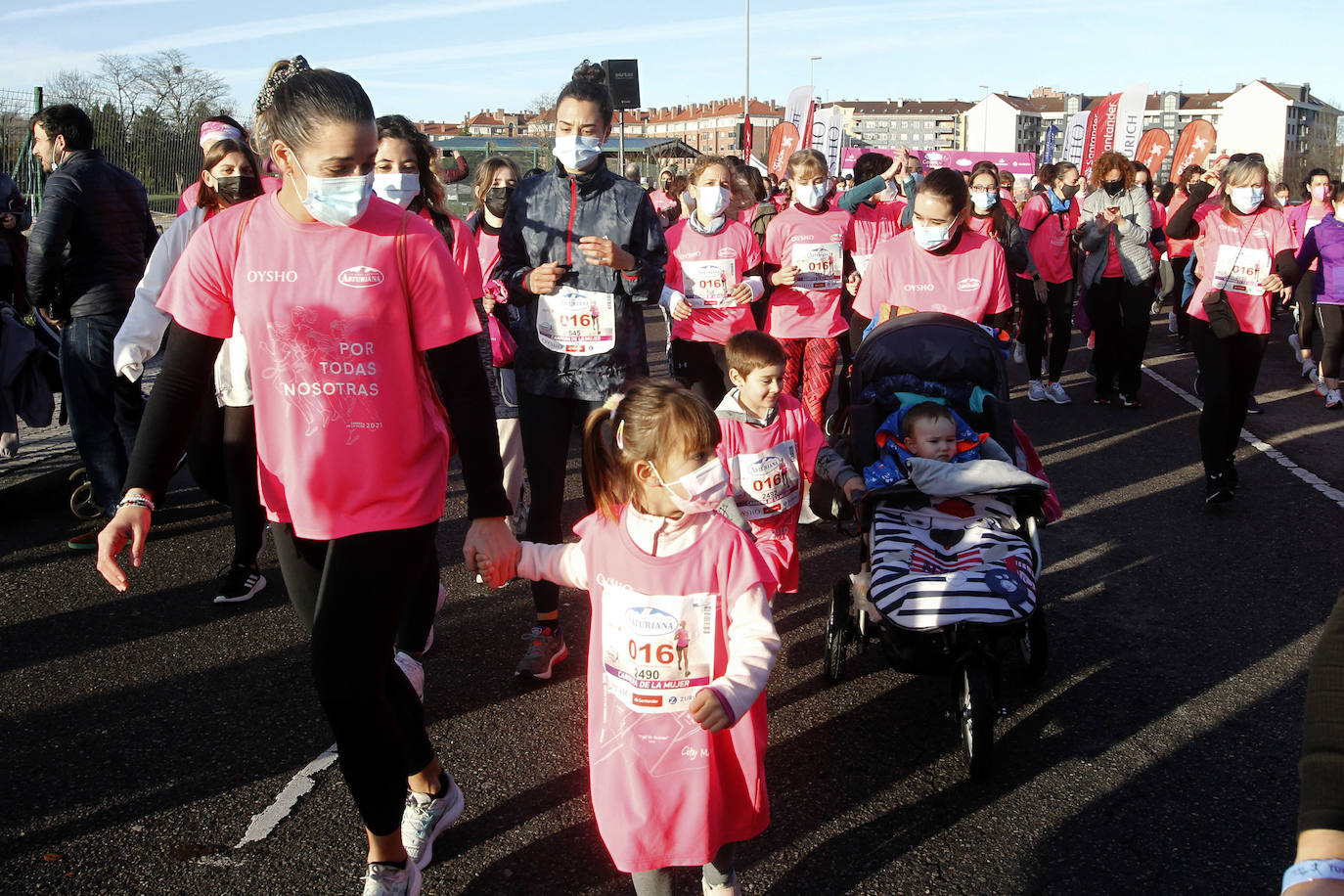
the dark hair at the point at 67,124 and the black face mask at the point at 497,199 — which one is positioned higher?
the dark hair at the point at 67,124

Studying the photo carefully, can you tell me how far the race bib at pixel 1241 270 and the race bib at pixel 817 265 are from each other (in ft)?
8.02

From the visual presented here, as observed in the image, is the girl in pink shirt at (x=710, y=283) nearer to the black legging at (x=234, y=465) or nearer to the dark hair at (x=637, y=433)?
the black legging at (x=234, y=465)

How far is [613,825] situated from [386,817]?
0.69m

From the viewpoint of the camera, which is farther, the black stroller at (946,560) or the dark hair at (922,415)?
the dark hair at (922,415)

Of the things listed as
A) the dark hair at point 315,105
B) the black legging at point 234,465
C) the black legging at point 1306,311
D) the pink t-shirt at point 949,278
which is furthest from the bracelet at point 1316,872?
the black legging at point 1306,311

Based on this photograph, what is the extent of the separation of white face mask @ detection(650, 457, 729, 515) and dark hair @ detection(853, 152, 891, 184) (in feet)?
23.5

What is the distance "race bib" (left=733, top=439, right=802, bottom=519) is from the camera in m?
4.34

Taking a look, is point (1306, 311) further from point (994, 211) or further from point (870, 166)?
point (870, 166)

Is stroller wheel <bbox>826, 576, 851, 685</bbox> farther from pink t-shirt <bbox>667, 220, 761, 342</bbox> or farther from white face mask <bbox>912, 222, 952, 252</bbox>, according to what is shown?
pink t-shirt <bbox>667, 220, 761, 342</bbox>

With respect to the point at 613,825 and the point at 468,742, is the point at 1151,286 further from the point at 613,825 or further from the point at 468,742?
the point at 613,825

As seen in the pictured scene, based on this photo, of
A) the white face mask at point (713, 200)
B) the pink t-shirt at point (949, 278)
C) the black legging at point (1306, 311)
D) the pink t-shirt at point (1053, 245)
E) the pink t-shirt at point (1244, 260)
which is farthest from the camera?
the black legging at point (1306, 311)

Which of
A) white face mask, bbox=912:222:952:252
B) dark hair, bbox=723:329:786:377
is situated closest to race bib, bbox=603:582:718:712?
dark hair, bbox=723:329:786:377

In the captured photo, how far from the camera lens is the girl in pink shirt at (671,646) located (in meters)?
2.49

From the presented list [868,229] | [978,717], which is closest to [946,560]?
[978,717]
